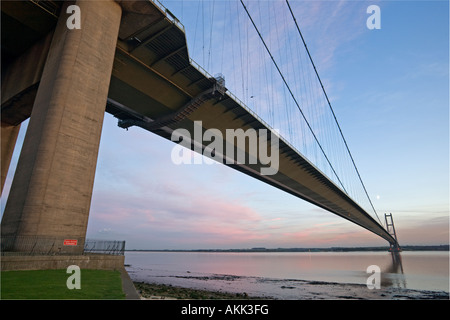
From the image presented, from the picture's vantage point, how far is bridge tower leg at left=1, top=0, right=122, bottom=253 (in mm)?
12789

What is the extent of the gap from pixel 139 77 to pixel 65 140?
1194 centimetres

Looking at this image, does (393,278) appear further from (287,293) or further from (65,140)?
(65,140)

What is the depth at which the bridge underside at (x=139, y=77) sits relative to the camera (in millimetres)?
18125

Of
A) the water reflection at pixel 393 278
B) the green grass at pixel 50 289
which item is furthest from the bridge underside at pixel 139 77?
the water reflection at pixel 393 278

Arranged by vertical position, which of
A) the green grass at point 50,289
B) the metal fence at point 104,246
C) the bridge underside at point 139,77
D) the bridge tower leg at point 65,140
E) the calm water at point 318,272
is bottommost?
the calm water at point 318,272

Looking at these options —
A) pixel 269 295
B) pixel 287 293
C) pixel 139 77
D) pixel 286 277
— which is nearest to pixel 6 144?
pixel 139 77

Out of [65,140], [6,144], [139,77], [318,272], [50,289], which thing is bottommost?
[318,272]

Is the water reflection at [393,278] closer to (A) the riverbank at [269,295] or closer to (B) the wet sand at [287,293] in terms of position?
(B) the wet sand at [287,293]

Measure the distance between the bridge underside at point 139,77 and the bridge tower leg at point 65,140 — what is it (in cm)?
55

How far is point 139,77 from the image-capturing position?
23.6 metres
